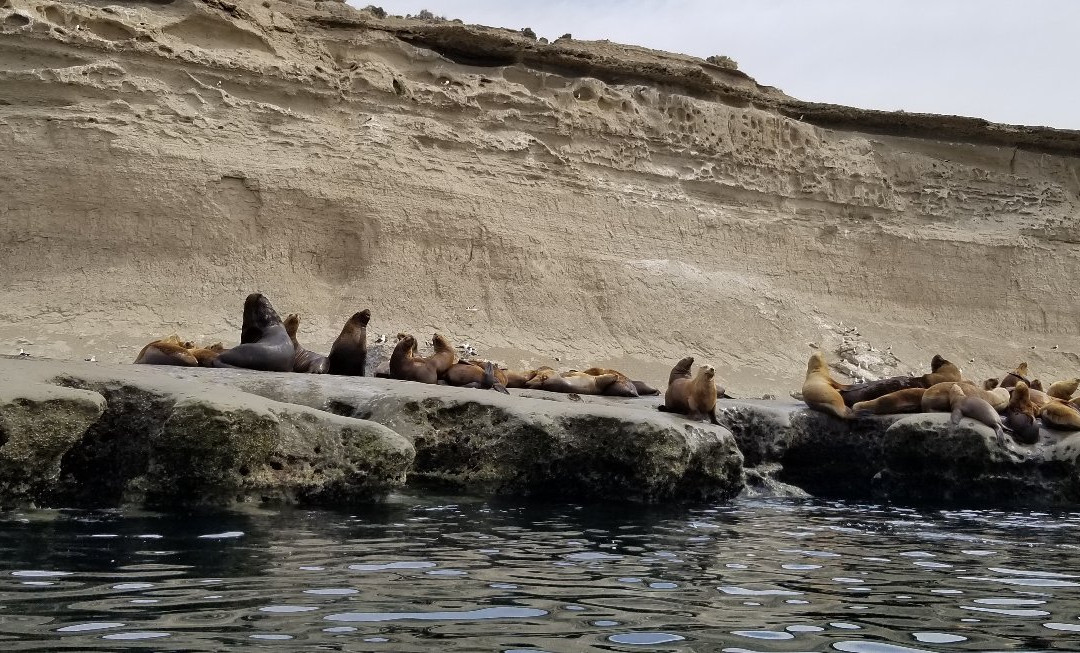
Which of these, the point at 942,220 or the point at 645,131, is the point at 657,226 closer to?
the point at 645,131

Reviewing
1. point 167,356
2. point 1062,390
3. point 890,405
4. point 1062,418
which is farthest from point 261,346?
point 1062,390

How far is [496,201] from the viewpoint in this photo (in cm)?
2634

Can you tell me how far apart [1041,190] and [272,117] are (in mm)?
21844

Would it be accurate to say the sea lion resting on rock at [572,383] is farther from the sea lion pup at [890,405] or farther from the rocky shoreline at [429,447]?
the sea lion pup at [890,405]

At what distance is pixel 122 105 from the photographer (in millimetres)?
23266

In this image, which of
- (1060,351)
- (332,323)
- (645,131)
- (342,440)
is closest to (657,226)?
(645,131)

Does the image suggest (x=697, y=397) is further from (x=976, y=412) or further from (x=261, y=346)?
(x=261, y=346)

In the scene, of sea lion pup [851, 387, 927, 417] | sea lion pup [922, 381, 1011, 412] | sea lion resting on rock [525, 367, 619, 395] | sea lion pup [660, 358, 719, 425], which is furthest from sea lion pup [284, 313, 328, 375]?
sea lion pup [922, 381, 1011, 412]

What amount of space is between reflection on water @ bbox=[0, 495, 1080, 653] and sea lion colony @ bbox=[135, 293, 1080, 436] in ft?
10.7

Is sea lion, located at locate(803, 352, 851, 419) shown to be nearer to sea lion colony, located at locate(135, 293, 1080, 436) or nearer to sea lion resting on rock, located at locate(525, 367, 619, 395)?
sea lion colony, located at locate(135, 293, 1080, 436)

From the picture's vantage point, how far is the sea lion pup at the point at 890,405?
12.7 meters

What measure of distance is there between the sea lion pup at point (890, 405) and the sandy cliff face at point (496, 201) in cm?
1194

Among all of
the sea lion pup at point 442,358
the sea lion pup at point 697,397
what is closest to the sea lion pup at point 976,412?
the sea lion pup at point 697,397

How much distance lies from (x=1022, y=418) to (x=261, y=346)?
784 centimetres
